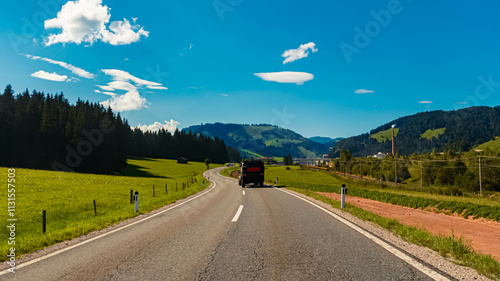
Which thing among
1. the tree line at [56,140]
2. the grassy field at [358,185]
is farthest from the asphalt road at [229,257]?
the tree line at [56,140]

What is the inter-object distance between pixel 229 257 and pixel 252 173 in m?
25.3

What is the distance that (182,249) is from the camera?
595 centimetres

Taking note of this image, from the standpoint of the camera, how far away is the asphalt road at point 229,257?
4.44 m

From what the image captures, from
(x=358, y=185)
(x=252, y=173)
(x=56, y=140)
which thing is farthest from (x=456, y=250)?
(x=56, y=140)

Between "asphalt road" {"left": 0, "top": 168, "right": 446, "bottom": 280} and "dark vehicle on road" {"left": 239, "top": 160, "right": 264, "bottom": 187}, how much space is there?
72.3ft

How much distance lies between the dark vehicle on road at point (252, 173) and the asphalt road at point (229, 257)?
22.0m

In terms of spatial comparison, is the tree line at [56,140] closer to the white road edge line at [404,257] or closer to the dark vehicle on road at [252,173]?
the dark vehicle on road at [252,173]

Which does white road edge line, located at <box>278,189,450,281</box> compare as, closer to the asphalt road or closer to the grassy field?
the asphalt road

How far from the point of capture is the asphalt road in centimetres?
444

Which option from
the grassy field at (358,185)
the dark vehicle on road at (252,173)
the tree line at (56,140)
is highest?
the tree line at (56,140)

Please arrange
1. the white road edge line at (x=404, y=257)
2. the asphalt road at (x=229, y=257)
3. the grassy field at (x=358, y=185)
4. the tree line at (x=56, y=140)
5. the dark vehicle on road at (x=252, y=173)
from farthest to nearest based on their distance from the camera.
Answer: the tree line at (x=56, y=140)
the dark vehicle on road at (x=252, y=173)
the grassy field at (x=358, y=185)
the asphalt road at (x=229, y=257)
the white road edge line at (x=404, y=257)

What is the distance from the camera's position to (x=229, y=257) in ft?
17.4

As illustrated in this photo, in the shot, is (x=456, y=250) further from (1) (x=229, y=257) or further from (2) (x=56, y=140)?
(2) (x=56, y=140)

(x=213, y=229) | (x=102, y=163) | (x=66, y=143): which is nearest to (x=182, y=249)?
(x=213, y=229)
